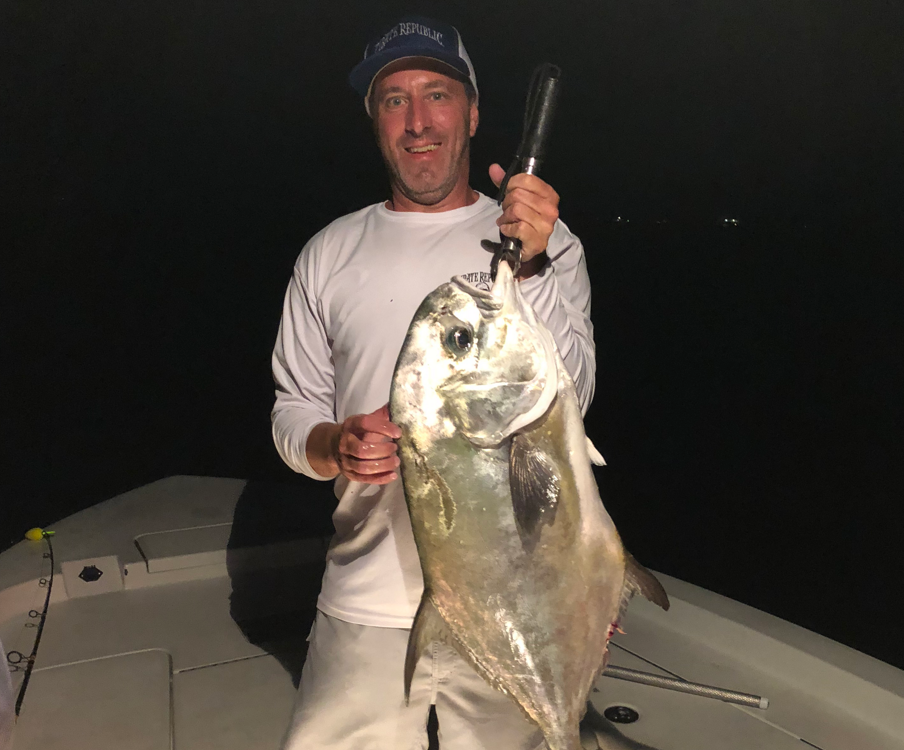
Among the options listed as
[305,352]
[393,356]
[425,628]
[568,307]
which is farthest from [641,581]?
[305,352]

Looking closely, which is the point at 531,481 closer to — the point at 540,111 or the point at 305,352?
the point at 540,111

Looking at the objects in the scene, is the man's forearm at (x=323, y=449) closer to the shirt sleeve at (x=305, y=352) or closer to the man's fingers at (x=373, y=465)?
the man's fingers at (x=373, y=465)

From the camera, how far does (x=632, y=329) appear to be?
29.4m

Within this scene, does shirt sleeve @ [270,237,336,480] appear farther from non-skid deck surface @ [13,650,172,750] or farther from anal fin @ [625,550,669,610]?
non-skid deck surface @ [13,650,172,750]

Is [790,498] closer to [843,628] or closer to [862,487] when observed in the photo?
[862,487]

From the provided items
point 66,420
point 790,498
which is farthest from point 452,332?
point 66,420

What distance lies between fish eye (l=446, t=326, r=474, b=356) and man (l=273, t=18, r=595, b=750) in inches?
20.7

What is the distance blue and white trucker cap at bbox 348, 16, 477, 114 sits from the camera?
1.97 metres

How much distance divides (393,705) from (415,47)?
1.90 meters

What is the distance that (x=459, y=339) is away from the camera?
1.35 metres

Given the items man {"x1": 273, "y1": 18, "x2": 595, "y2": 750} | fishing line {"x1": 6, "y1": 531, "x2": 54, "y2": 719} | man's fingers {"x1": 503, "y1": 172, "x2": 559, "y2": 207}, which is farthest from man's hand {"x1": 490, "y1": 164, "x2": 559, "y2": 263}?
fishing line {"x1": 6, "y1": 531, "x2": 54, "y2": 719}

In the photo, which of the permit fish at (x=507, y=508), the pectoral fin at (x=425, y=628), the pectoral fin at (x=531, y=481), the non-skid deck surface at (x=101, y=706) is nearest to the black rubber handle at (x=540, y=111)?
the permit fish at (x=507, y=508)

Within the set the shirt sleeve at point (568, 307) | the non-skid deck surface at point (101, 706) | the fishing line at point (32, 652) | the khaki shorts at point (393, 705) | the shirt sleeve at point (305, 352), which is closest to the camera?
the shirt sleeve at point (568, 307)

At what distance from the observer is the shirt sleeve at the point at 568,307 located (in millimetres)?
1782
